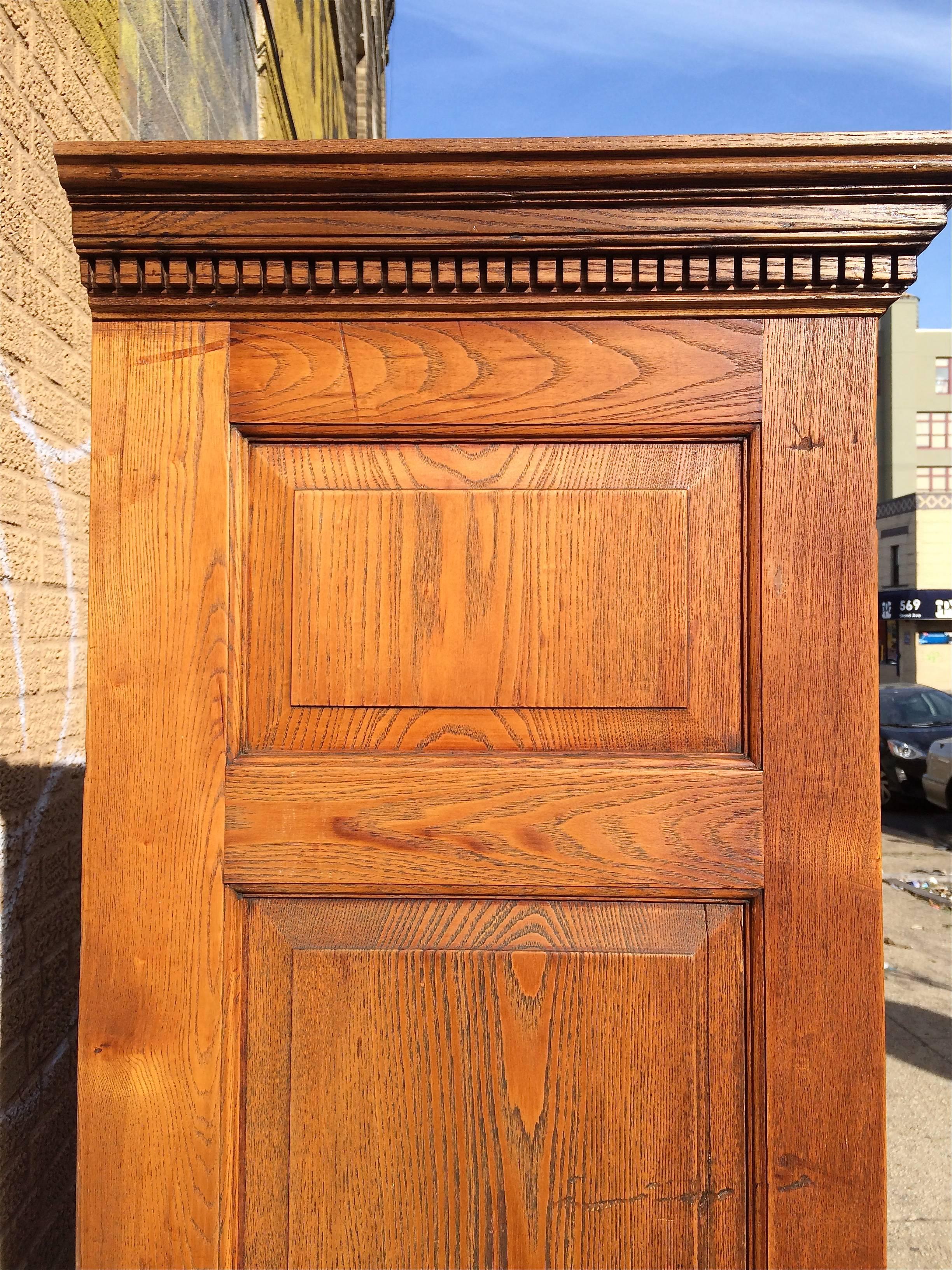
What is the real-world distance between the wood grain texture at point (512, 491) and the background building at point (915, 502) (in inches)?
932

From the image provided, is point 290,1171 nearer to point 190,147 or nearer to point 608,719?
point 608,719

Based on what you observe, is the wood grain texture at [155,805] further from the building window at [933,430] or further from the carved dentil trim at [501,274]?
the building window at [933,430]

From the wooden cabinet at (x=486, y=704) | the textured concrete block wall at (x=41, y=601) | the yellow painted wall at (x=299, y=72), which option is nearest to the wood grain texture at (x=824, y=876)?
the wooden cabinet at (x=486, y=704)

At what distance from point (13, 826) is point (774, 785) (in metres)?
1.13

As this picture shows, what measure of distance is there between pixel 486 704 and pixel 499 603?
11 centimetres

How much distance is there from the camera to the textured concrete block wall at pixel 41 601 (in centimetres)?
135

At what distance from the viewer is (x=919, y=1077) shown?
3.95 metres

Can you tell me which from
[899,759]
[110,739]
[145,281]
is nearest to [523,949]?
[110,739]

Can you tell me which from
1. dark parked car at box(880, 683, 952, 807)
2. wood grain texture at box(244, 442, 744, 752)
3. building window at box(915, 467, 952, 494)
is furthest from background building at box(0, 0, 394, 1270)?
building window at box(915, 467, 952, 494)

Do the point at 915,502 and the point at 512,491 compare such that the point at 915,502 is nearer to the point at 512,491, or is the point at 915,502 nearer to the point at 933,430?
the point at 933,430

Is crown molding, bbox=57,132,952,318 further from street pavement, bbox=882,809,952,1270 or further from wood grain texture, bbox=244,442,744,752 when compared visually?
street pavement, bbox=882,809,952,1270

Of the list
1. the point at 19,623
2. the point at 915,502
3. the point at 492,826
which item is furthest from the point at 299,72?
the point at 915,502

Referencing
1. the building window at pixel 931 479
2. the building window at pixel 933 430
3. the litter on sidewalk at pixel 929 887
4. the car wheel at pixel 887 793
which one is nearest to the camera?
the litter on sidewalk at pixel 929 887

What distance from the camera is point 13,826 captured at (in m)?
1.38
